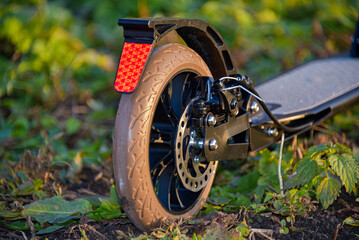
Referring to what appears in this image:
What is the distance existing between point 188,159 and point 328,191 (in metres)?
0.66

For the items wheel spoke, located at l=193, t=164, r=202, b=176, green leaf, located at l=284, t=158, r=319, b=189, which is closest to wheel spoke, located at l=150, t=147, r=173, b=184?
wheel spoke, located at l=193, t=164, r=202, b=176

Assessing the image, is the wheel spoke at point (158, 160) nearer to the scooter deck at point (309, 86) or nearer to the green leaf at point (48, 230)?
the green leaf at point (48, 230)

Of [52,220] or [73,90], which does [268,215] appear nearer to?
[52,220]

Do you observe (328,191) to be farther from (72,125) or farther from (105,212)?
(72,125)

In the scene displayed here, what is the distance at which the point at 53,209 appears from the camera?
1.92m

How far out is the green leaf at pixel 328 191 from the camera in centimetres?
189

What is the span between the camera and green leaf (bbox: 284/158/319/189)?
195 centimetres

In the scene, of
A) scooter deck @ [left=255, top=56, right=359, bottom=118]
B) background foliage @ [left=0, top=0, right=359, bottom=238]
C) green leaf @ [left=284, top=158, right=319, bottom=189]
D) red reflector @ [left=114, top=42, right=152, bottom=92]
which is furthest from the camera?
scooter deck @ [left=255, top=56, right=359, bottom=118]

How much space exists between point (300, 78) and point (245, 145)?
0.98 m

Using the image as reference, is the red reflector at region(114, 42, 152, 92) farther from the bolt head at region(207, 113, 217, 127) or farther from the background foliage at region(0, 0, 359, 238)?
the background foliage at region(0, 0, 359, 238)

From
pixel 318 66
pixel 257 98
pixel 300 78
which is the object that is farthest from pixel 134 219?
pixel 318 66

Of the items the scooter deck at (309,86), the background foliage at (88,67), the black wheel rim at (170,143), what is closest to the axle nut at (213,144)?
the black wheel rim at (170,143)

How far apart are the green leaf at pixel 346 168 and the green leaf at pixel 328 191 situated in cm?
5

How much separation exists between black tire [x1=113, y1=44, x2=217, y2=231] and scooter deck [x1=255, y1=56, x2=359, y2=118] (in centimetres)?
72
